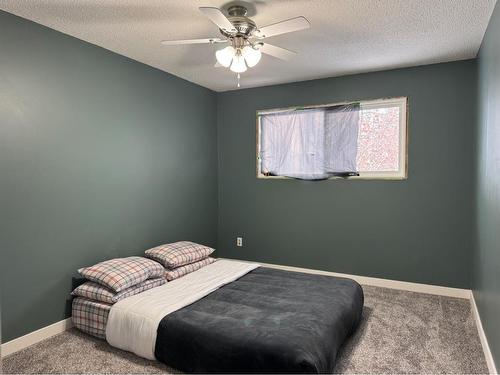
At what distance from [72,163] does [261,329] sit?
2.09 m

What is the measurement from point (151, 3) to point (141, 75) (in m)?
1.36

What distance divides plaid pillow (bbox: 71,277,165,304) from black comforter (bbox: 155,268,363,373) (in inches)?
21.8

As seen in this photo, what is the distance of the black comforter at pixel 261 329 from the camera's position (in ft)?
6.36

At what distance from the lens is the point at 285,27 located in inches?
86.6

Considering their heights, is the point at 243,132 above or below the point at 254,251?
above

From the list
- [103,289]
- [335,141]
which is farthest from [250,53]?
[103,289]

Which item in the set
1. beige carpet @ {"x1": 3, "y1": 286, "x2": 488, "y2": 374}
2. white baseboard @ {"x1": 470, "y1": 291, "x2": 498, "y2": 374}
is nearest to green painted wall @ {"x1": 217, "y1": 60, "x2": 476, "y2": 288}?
white baseboard @ {"x1": 470, "y1": 291, "x2": 498, "y2": 374}

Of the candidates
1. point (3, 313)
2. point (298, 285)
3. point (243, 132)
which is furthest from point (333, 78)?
point (3, 313)

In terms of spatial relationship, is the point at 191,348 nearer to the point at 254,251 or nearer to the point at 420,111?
the point at 254,251

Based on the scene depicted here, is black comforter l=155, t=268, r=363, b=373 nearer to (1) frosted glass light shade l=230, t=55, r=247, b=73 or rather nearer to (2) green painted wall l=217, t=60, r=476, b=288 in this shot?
(2) green painted wall l=217, t=60, r=476, b=288

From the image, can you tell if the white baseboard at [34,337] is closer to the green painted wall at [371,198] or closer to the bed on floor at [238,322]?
the bed on floor at [238,322]

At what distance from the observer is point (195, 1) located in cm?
231

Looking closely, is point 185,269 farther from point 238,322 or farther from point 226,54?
point 226,54

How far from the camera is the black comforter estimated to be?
1938 mm
